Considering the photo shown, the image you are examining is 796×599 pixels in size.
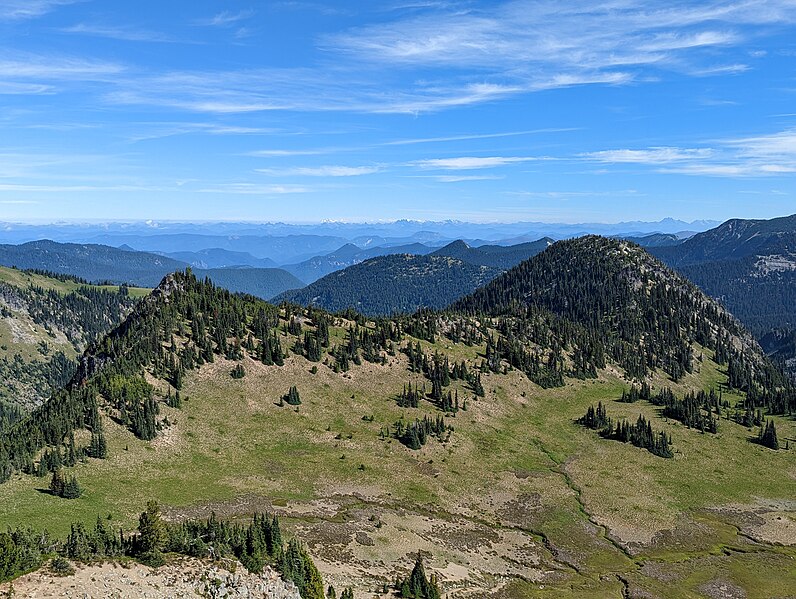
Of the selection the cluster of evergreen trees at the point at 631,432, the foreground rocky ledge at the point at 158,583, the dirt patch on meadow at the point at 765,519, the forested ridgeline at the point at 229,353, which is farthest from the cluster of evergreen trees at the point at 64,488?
the cluster of evergreen trees at the point at 631,432

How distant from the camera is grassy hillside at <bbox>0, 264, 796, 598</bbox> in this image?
72000 mm

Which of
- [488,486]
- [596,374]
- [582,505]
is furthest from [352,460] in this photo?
[596,374]

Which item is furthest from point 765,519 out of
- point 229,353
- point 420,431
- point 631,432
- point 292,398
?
point 229,353

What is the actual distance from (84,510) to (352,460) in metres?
46.5

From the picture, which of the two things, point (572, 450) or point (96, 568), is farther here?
point (572, 450)

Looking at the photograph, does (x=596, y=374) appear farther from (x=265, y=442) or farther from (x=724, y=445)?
(x=265, y=442)

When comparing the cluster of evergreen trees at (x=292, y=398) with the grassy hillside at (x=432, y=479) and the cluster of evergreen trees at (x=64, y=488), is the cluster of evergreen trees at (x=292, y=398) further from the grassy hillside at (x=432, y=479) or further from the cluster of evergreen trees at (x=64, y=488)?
the cluster of evergreen trees at (x=64, y=488)

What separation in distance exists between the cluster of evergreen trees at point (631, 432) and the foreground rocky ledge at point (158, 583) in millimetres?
108324

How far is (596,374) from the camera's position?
19088cm

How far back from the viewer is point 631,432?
13588 cm

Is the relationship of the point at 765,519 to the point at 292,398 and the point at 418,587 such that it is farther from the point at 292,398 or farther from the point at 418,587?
the point at 292,398

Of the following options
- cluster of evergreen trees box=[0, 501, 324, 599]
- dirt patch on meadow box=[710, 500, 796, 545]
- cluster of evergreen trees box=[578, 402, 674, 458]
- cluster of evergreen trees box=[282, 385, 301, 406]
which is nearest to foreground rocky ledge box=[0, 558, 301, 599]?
cluster of evergreen trees box=[0, 501, 324, 599]

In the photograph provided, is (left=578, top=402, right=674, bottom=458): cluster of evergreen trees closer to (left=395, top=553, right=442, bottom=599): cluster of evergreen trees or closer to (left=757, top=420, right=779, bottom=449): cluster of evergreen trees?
(left=757, top=420, right=779, bottom=449): cluster of evergreen trees

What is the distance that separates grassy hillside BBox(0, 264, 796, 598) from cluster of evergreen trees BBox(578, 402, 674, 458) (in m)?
2.88
